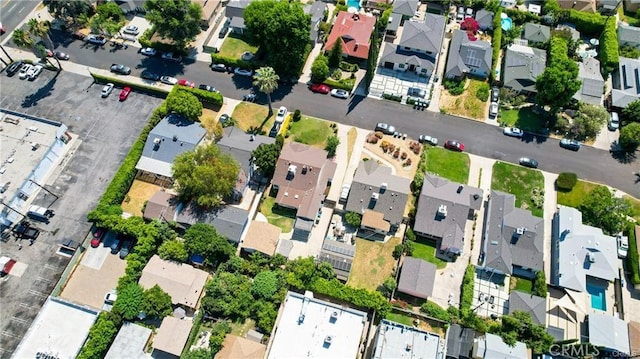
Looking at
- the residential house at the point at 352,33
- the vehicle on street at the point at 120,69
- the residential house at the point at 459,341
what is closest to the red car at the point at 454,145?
the residential house at the point at 352,33

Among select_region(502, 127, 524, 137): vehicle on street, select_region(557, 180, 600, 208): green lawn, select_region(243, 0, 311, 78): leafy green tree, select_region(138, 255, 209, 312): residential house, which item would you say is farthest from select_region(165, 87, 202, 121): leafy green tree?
select_region(557, 180, 600, 208): green lawn

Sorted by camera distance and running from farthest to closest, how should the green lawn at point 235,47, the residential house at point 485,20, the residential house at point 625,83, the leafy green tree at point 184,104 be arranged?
the residential house at point 485,20 → the green lawn at point 235,47 → the residential house at point 625,83 → the leafy green tree at point 184,104

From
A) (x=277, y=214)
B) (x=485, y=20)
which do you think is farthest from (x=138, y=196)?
(x=485, y=20)

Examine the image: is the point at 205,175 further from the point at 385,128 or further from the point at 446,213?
the point at 446,213

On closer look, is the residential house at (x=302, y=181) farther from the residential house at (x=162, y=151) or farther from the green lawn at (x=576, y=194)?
the green lawn at (x=576, y=194)

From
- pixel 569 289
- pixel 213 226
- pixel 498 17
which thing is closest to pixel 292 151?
pixel 213 226

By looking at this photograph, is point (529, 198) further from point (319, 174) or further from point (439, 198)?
point (319, 174)

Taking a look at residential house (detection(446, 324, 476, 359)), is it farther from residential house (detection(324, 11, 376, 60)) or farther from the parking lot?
the parking lot
